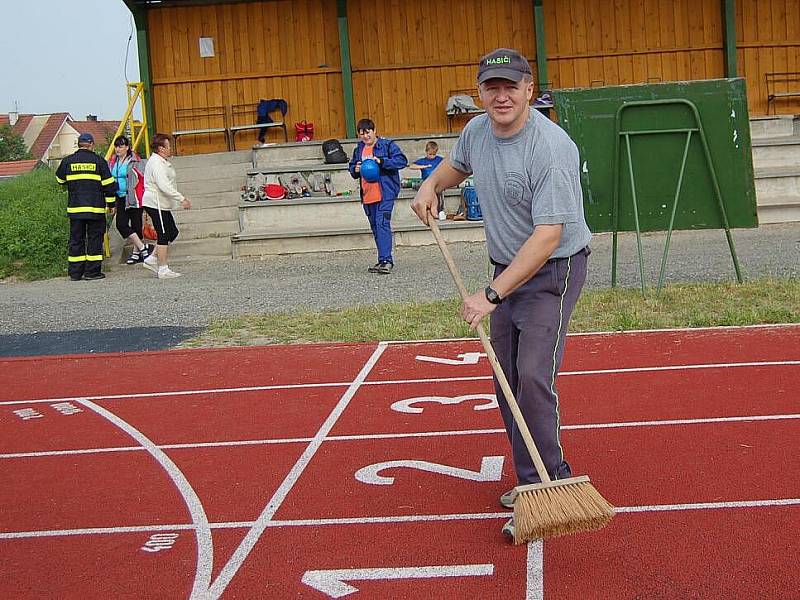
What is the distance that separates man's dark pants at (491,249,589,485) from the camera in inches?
181

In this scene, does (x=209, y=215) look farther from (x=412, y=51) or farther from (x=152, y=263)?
(x=412, y=51)

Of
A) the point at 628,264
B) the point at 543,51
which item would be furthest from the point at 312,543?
the point at 543,51

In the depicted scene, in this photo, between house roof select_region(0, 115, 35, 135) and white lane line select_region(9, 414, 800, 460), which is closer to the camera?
white lane line select_region(9, 414, 800, 460)

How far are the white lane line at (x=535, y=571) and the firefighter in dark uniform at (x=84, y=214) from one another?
12.4 m

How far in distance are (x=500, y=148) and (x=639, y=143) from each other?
671 cm

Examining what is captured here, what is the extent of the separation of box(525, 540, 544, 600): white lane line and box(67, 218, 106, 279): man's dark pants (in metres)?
12.4

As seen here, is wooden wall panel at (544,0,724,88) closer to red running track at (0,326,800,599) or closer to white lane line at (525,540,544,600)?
red running track at (0,326,800,599)

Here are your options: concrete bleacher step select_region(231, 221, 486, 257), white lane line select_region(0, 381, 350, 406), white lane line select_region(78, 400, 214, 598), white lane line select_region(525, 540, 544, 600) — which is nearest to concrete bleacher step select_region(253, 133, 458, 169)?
concrete bleacher step select_region(231, 221, 486, 257)

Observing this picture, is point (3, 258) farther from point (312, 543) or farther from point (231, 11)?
point (312, 543)

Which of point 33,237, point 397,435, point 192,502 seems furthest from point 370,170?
point 192,502

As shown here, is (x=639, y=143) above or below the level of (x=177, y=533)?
above

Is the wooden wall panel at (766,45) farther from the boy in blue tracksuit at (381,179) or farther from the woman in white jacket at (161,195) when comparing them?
the woman in white jacket at (161,195)

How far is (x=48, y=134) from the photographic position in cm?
8912

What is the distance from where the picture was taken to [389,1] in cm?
2098
